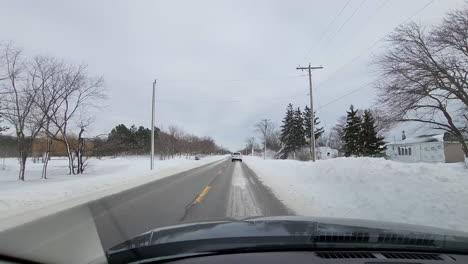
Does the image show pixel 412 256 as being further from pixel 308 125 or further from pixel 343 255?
pixel 308 125

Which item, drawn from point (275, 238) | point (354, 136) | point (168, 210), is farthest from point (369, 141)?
point (275, 238)

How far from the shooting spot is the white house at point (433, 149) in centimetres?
5109

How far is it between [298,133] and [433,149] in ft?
93.0

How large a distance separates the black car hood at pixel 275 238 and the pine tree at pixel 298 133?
7201cm

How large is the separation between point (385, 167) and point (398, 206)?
508cm

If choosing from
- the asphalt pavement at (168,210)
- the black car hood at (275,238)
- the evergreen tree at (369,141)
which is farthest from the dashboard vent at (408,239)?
the evergreen tree at (369,141)

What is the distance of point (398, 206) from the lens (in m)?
8.51

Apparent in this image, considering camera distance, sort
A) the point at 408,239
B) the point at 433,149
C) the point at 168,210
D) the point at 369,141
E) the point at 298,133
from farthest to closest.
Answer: the point at 298,133 → the point at 433,149 → the point at 369,141 → the point at 168,210 → the point at 408,239

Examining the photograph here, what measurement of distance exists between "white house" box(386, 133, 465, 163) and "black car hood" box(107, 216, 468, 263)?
51.8 m

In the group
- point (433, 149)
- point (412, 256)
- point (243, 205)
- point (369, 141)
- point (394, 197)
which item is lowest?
point (243, 205)

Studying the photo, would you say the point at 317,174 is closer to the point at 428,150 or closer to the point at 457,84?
the point at 457,84

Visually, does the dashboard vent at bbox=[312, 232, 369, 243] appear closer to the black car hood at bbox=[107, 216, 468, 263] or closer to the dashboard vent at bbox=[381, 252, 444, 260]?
the black car hood at bbox=[107, 216, 468, 263]

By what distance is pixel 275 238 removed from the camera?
289cm

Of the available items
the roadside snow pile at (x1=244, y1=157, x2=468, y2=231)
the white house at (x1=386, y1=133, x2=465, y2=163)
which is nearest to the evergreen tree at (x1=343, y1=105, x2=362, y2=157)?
the white house at (x1=386, y1=133, x2=465, y2=163)
